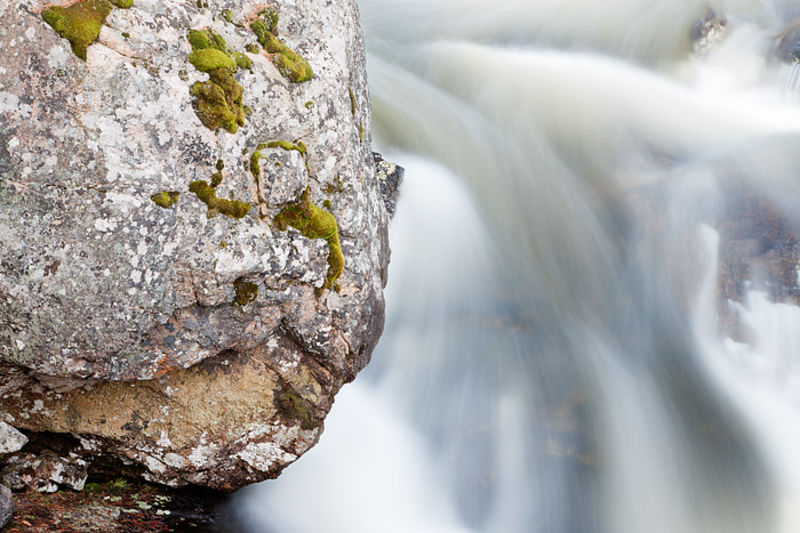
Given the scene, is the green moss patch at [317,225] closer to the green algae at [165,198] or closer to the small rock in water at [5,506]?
the green algae at [165,198]

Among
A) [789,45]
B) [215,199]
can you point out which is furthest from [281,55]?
[789,45]

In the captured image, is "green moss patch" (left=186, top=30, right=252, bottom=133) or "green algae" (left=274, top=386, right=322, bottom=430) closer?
"green moss patch" (left=186, top=30, right=252, bottom=133)

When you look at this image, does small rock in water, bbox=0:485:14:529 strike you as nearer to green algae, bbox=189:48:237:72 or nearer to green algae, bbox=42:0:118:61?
green algae, bbox=42:0:118:61

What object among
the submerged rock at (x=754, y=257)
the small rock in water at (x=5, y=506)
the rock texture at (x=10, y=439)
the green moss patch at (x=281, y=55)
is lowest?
the small rock in water at (x=5, y=506)

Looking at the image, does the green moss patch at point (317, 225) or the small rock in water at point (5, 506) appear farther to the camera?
the green moss patch at point (317, 225)

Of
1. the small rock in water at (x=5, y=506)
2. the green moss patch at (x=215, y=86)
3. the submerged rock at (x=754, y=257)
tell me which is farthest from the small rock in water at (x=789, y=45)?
the small rock in water at (x=5, y=506)

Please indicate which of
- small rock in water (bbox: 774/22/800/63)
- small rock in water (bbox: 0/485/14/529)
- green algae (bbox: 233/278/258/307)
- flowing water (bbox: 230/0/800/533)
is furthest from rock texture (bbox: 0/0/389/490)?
small rock in water (bbox: 774/22/800/63)
